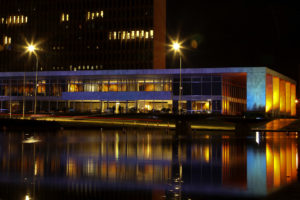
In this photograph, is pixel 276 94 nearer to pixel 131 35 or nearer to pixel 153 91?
pixel 153 91

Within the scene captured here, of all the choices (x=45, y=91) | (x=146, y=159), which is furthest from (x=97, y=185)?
(x=45, y=91)

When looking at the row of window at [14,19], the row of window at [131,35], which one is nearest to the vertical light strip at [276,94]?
the row of window at [131,35]

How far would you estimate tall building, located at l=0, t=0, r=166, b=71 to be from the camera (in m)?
131

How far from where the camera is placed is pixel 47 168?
15617mm

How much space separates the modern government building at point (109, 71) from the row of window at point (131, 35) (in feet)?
1.03

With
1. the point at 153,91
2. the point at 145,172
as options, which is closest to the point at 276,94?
the point at 153,91

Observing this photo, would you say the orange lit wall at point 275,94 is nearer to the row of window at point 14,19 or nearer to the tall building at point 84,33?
the tall building at point 84,33

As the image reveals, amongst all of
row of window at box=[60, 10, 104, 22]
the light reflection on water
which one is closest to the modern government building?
row of window at box=[60, 10, 104, 22]

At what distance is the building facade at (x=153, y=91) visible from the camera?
8238cm

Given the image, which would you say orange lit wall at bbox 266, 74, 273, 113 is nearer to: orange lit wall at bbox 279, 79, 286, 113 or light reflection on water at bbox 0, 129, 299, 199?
orange lit wall at bbox 279, 79, 286, 113

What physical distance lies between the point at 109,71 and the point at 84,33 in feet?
176

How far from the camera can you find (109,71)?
89312 millimetres

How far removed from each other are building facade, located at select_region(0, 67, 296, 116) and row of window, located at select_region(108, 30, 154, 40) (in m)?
39.5

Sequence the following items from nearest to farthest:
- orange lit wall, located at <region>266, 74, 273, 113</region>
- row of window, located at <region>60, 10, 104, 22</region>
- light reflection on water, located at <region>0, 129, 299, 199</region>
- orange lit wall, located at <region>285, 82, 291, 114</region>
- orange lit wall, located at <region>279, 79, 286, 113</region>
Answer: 1. light reflection on water, located at <region>0, 129, 299, 199</region>
2. orange lit wall, located at <region>266, 74, 273, 113</region>
3. orange lit wall, located at <region>279, 79, 286, 113</region>
4. orange lit wall, located at <region>285, 82, 291, 114</region>
5. row of window, located at <region>60, 10, 104, 22</region>
